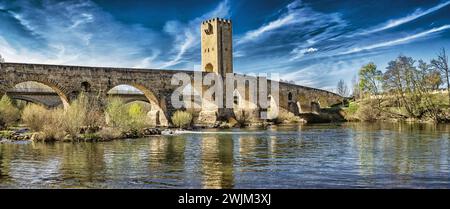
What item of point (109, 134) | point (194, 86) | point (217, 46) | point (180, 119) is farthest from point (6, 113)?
point (217, 46)

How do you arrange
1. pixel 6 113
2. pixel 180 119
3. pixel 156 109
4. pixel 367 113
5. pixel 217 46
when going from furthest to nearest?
pixel 367 113, pixel 217 46, pixel 156 109, pixel 180 119, pixel 6 113

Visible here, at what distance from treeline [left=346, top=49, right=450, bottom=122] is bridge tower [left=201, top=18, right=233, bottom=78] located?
18.4m

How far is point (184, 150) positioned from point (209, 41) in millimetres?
35299

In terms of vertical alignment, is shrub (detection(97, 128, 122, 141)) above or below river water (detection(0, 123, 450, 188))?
above

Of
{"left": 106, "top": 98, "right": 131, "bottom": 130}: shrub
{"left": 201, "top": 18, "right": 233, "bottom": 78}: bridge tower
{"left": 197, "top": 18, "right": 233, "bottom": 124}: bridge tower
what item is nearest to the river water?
{"left": 106, "top": 98, "right": 131, "bottom": 130}: shrub

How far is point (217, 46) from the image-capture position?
52000mm

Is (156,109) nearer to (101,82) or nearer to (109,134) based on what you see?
(101,82)

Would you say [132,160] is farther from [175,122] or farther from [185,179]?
[175,122]

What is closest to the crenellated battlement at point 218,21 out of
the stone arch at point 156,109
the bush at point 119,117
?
the stone arch at point 156,109

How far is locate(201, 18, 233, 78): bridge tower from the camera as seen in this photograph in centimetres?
5200

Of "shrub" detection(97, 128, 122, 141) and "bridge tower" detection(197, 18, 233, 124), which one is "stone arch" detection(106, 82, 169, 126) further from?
"shrub" detection(97, 128, 122, 141)

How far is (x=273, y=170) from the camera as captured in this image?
12859mm

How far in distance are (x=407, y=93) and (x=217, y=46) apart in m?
22.3
